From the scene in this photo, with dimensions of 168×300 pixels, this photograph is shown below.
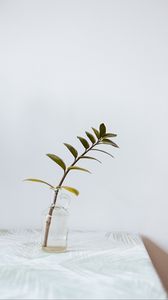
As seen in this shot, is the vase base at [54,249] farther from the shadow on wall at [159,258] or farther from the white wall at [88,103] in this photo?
the shadow on wall at [159,258]

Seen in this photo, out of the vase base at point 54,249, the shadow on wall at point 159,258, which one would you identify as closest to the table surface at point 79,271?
the vase base at point 54,249

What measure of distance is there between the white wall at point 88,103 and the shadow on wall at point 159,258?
33mm

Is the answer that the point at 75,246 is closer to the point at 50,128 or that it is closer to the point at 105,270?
the point at 105,270

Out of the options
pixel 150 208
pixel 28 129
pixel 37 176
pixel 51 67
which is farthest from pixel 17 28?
pixel 150 208

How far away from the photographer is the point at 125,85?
5.16 ft

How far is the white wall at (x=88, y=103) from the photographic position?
1544 mm

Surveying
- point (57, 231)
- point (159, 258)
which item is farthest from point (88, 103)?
point (159, 258)

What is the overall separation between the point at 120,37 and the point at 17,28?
457 millimetres

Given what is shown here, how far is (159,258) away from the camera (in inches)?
60.0

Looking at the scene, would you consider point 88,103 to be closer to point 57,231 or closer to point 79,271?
point 57,231

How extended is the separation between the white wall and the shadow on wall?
1.3 inches

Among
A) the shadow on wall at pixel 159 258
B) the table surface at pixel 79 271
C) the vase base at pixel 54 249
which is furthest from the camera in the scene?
the shadow on wall at pixel 159 258

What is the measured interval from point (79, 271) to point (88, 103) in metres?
0.80

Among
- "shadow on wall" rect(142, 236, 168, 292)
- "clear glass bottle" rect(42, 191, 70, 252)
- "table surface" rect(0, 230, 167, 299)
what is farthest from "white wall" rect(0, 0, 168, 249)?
"clear glass bottle" rect(42, 191, 70, 252)
